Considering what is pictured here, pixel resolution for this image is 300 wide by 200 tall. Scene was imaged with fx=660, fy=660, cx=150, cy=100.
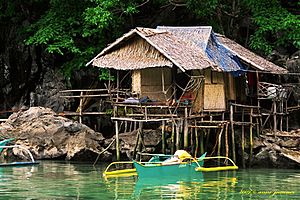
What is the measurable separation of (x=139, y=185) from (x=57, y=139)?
6603mm

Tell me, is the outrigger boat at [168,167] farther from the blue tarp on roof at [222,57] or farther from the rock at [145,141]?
the blue tarp on roof at [222,57]

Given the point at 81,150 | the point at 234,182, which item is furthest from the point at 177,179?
the point at 81,150

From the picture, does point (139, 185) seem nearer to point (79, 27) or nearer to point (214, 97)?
point (214, 97)

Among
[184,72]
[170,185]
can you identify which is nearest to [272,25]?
[184,72]

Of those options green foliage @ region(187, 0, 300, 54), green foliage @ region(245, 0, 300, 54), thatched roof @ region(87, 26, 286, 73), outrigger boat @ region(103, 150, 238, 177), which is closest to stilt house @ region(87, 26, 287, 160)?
thatched roof @ region(87, 26, 286, 73)

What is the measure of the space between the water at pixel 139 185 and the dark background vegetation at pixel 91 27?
6397 mm

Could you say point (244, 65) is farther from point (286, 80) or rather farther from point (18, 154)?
point (18, 154)

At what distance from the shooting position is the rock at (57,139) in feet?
71.9

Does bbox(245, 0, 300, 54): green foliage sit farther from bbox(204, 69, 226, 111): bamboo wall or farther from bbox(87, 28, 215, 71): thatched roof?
bbox(87, 28, 215, 71): thatched roof

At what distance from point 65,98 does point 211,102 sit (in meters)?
8.26

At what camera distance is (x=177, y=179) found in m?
17.3

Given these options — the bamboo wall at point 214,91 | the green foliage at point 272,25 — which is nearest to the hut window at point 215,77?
the bamboo wall at point 214,91

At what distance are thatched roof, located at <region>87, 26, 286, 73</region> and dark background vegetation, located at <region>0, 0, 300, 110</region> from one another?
90.3 inches

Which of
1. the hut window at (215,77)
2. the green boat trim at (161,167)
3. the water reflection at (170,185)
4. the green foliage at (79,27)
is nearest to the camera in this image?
the water reflection at (170,185)
